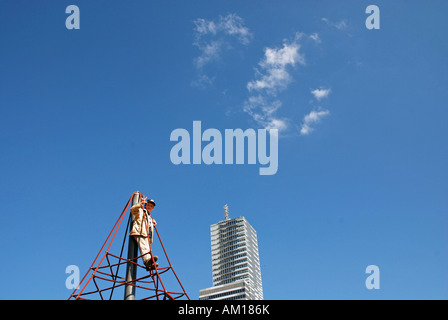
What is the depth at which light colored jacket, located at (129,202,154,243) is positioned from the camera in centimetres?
1455

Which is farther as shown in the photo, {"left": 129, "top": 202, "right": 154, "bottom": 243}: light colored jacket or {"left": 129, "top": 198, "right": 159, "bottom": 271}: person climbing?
{"left": 129, "top": 202, "right": 154, "bottom": 243}: light colored jacket

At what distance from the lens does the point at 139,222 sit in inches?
582

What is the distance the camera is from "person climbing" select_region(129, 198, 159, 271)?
14000 mm

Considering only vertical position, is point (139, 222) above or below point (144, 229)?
above

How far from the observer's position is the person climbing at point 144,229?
14000mm

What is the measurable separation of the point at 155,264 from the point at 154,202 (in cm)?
274

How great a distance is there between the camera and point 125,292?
13477mm

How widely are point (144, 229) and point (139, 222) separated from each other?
0.35 m

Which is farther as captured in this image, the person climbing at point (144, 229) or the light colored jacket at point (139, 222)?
the light colored jacket at point (139, 222)
